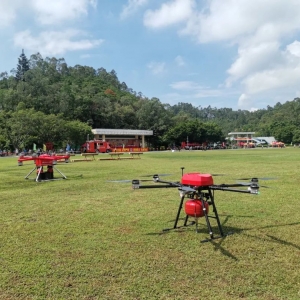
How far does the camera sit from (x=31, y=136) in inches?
2233

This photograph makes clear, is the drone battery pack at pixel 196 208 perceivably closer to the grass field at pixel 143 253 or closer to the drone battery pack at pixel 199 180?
the drone battery pack at pixel 199 180

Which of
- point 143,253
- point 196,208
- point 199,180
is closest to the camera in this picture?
point 143,253

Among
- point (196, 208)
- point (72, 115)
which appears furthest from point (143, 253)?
point (72, 115)

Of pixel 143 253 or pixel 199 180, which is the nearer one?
pixel 143 253

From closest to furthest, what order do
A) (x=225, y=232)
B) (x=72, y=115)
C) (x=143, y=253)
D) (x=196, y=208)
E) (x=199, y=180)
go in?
(x=143, y=253), (x=199, y=180), (x=196, y=208), (x=225, y=232), (x=72, y=115)

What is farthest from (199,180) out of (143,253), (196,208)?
(143,253)

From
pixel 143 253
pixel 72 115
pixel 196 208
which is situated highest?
pixel 72 115

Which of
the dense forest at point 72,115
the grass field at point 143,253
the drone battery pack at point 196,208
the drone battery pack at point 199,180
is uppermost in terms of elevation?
the dense forest at point 72,115

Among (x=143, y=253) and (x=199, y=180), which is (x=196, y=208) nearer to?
(x=199, y=180)

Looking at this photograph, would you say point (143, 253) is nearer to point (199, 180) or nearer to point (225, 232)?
point (199, 180)

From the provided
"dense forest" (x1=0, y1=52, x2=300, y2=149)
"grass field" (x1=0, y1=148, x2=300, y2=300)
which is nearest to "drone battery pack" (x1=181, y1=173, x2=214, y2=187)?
"grass field" (x1=0, y1=148, x2=300, y2=300)

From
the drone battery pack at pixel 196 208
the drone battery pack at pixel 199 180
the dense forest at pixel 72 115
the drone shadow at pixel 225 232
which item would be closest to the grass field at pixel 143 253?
the drone shadow at pixel 225 232

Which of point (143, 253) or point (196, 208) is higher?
point (196, 208)

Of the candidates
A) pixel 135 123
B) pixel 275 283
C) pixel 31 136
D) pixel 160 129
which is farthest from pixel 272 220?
pixel 135 123
